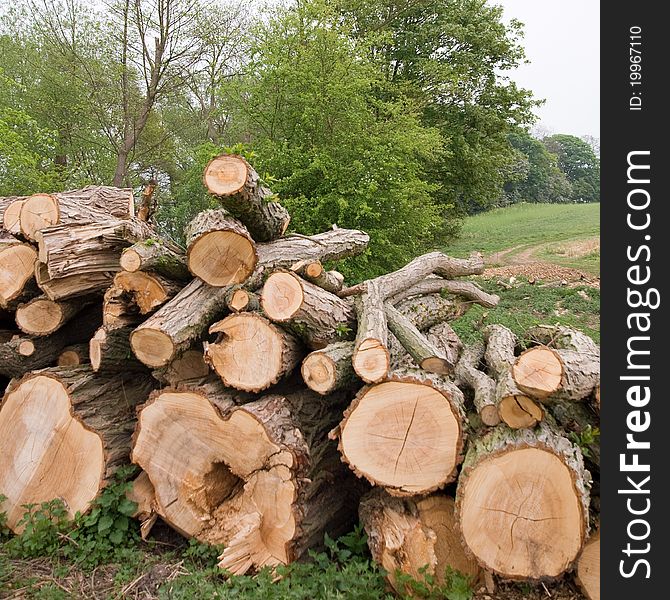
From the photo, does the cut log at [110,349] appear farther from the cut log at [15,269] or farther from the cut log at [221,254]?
the cut log at [15,269]

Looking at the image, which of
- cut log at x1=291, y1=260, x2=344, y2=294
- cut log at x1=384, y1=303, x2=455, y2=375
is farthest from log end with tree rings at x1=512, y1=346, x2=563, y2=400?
cut log at x1=291, y1=260, x2=344, y2=294

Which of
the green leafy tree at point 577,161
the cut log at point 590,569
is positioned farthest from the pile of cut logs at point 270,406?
the green leafy tree at point 577,161

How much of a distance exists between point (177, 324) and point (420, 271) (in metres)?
2.40

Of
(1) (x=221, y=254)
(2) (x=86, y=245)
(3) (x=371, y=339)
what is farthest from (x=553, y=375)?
(2) (x=86, y=245)

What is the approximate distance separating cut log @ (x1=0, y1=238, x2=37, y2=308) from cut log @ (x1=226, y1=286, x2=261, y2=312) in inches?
62.7

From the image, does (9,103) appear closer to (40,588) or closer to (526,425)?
(40,588)

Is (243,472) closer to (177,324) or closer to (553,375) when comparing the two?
(177,324)

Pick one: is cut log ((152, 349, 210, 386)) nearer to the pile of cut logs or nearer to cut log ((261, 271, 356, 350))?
the pile of cut logs

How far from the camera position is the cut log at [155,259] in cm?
338

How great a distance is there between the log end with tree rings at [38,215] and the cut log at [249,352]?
1846mm

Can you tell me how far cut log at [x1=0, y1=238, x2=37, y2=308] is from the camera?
12.8 feet

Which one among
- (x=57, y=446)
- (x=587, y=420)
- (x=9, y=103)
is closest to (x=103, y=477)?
(x=57, y=446)

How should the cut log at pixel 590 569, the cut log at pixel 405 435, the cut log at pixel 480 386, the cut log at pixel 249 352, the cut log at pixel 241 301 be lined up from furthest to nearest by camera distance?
1. the cut log at pixel 241 301
2. the cut log at pixel 249 352
3. the cut log at pixel 480 386
4. the cut log at pixel 405 435
5. the cut log at pixel 590 569

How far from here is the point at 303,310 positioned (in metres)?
3.25
